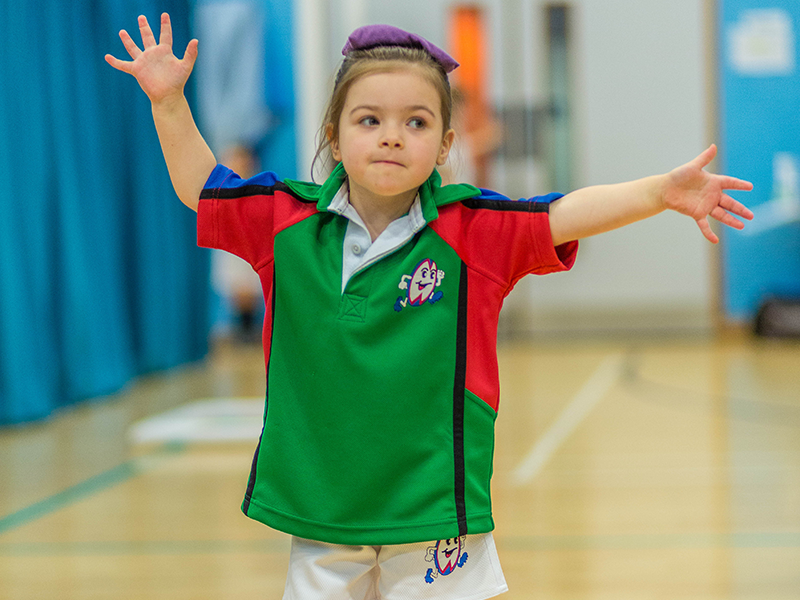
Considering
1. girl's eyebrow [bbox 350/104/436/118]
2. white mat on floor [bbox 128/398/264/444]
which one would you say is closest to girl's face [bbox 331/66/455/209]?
girl's eyebrow [bbox 350/104/436/118]

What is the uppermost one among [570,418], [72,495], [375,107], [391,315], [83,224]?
[375,107]

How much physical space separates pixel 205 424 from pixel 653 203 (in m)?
2.24

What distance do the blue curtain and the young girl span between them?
92.8 inches

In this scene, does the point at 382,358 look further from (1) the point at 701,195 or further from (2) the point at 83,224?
(2) the point at 83,224

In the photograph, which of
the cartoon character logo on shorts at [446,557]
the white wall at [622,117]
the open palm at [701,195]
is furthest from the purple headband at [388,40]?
the white wall at [622,117]

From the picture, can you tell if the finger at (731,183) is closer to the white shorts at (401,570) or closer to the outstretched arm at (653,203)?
the outstretched arm at (653,203)

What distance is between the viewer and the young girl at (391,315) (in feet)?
2.83

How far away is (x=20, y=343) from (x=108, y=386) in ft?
2.33

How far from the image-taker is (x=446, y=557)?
886mm

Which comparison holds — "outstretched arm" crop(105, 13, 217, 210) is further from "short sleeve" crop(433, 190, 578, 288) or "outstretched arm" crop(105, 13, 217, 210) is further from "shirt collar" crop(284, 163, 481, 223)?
"short sleeve" crop(433, 190, 578, 288)

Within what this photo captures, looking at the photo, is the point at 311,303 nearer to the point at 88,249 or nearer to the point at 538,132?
the point at 88,249

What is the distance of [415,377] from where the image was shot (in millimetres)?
869

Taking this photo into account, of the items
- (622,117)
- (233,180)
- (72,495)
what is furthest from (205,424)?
(622,117)

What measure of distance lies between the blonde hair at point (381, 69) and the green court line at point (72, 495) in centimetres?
149
